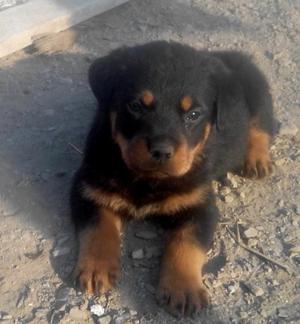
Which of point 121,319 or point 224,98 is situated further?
point 224,98

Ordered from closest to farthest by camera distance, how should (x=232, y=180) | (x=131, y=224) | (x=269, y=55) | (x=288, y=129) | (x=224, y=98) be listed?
(x=224, y=98), (x=131, y=224), (x=232, y=180), (x=288, y=129), (x=269, y=55)

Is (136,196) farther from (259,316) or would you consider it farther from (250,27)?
(250,27)

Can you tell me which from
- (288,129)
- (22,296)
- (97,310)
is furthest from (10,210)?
(288,129)

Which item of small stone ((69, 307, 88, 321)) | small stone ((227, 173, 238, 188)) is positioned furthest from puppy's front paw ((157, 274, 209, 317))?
small stone ((227, 173, 238, 188))

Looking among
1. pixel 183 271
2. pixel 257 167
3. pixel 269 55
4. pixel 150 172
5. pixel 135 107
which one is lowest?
pixel 269 55

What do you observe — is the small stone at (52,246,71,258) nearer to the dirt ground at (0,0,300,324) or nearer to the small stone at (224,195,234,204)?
the dirt ground at (0,0,300,324)

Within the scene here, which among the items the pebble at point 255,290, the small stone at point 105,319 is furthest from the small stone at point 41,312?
the pebble at point 255,290

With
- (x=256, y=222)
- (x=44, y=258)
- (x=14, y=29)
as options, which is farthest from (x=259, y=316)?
(x=14, y=29)

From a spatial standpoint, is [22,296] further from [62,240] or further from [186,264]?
[186,264]
